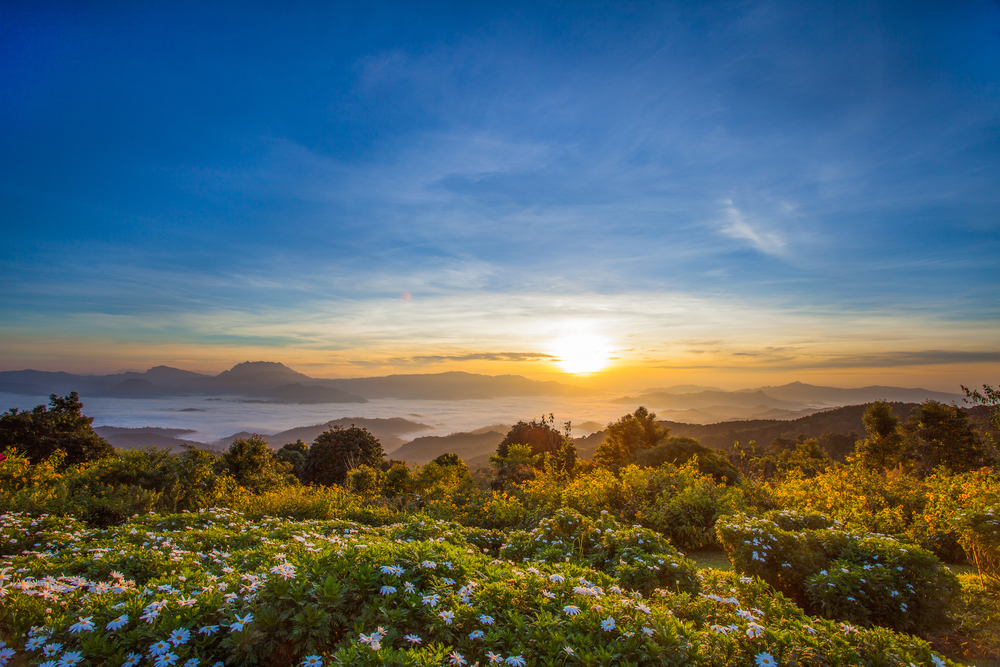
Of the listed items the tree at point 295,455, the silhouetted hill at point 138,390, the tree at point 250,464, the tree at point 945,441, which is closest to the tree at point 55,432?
the tree at point 250,464

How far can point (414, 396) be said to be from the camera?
64.8 m

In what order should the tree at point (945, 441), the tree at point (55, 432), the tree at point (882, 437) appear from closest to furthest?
the tree at point (55, 432) < the tree at point (945, 441) < the tree at point (882, 437)

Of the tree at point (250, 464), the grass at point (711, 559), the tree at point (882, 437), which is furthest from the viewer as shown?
the tree at point (882, 437)

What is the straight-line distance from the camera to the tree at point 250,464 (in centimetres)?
1280

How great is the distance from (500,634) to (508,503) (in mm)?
6722

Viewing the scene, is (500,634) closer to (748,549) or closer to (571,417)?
(748,549)

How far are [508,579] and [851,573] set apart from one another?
424cm

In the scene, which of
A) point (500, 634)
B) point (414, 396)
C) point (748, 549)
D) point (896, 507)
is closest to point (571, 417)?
point (896, 507)

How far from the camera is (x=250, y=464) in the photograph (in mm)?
13406

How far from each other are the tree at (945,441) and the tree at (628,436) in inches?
463

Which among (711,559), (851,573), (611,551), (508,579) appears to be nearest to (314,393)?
(711,559)

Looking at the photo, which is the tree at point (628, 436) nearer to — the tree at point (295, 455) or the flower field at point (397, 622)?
the tree at point (295, 455)

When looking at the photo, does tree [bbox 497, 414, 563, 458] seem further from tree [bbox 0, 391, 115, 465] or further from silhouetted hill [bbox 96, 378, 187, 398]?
silhouetted hill [bbox 96, 378, 187, 398]

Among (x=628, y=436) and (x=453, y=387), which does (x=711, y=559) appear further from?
(x=453, y=387)
